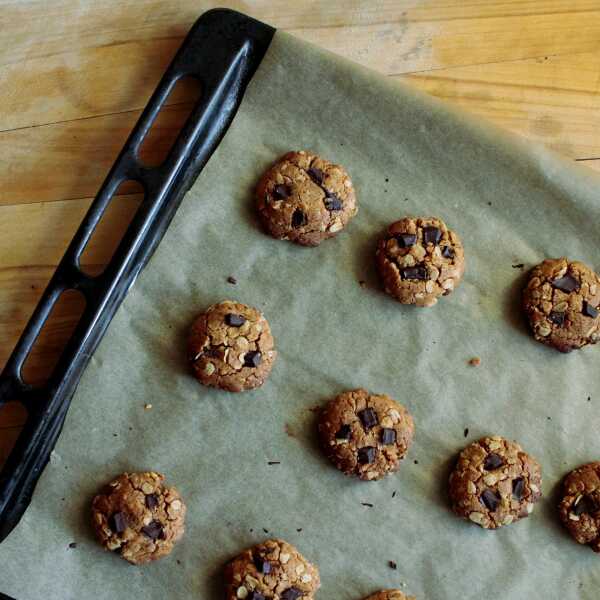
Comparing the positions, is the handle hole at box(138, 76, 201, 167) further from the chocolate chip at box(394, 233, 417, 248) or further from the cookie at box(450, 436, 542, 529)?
the cookie at box(450, 436, 542, 529)

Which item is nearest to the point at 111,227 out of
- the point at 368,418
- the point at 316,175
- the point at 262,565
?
the point at 316,175

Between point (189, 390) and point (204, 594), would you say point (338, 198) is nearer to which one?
point (189, 390)

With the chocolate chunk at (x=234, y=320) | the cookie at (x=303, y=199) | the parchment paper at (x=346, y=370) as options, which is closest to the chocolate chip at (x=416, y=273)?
the parchment paper at (x=346, y=370)

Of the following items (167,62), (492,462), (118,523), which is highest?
(167,62)

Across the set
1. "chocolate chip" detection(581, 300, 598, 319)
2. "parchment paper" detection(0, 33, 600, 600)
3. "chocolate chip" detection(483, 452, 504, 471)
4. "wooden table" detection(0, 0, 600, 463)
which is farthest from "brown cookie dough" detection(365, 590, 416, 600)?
"wooden table" detection(0, 0, 600, 463)

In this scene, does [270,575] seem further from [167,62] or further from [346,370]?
[167,62]

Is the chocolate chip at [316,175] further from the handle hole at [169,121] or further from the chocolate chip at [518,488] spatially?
the chocolate chip at [518,488]
